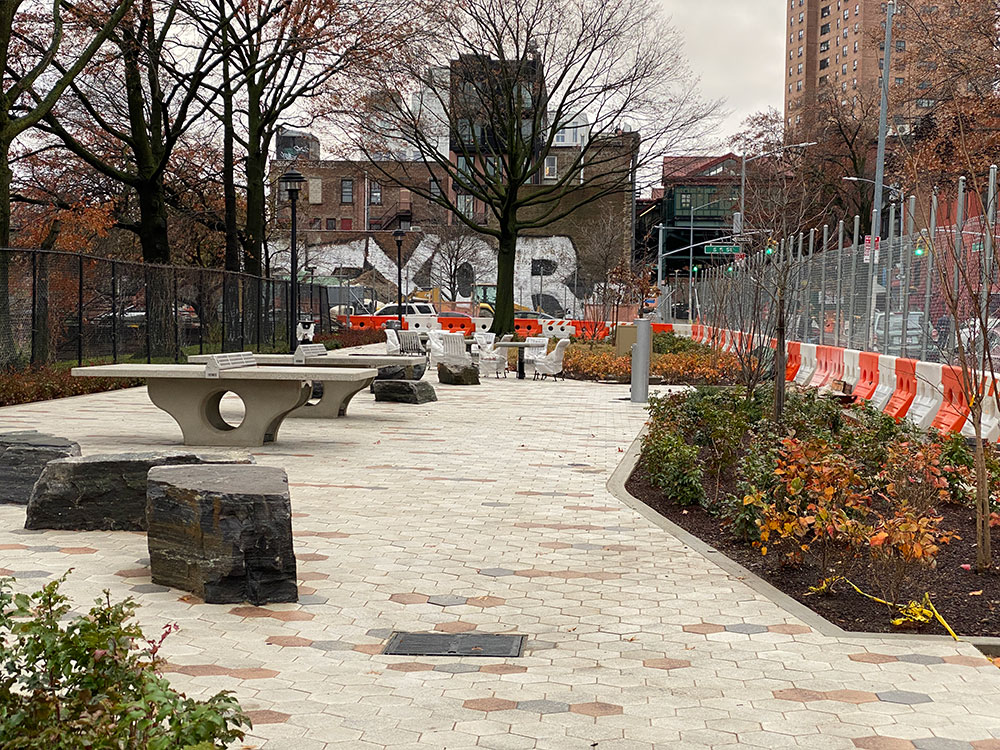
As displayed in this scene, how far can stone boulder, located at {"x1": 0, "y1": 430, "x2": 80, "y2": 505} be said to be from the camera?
9.58 metres

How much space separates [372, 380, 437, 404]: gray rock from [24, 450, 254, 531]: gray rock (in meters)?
12.2

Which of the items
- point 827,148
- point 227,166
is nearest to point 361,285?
point 827,148

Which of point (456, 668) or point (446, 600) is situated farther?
point (446, 600)

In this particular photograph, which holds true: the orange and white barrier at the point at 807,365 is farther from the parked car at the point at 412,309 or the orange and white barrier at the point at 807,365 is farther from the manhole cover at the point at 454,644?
the parked car at the point at 412,309

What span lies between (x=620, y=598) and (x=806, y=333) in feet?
72.4

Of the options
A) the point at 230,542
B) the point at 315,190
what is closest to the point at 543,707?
the point at 230,542

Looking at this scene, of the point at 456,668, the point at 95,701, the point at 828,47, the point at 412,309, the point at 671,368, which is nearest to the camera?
the point at 95,701

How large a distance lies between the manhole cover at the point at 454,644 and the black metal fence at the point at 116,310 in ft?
60.2

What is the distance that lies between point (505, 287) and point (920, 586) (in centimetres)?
3657

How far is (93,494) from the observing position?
850 centimetres

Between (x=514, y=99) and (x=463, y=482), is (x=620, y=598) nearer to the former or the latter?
(x=463, y=482)

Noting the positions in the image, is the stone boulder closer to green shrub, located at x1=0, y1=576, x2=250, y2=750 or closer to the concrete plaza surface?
the concrete plaza surface

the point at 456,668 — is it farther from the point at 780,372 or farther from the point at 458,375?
the point at 458,375

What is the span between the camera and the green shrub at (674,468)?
399 inches
